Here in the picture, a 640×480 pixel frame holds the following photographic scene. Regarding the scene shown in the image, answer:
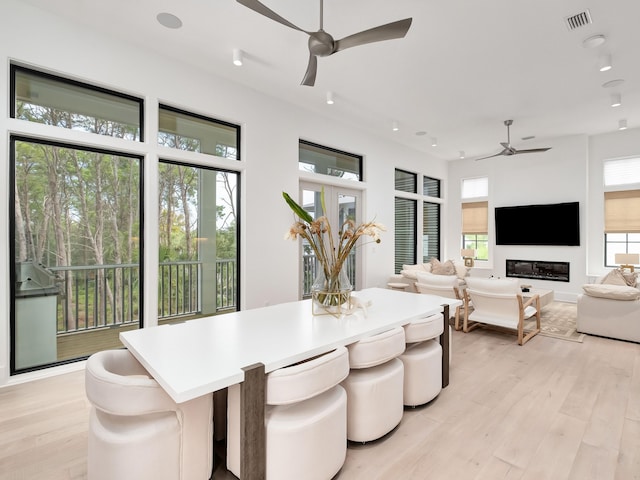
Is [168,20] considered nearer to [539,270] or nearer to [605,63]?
[605,63]

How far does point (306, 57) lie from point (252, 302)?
3.09m

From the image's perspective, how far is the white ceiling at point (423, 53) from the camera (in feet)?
9.23

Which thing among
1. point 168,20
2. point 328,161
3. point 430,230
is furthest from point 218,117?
point 430,230

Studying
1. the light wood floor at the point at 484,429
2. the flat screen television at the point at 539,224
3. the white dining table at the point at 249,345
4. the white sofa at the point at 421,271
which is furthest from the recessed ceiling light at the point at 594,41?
the flat screen television at the point at 539,224

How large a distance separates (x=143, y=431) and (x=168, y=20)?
333 cm

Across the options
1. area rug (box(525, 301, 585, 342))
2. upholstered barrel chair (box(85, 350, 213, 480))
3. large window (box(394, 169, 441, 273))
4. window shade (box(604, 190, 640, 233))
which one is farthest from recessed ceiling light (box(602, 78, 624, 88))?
upholstered barrel chair (box(85, 350, 213, 480))

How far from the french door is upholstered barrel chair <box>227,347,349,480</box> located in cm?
356

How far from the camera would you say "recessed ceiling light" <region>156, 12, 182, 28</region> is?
2911 millimetres

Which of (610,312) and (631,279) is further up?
(631,279)

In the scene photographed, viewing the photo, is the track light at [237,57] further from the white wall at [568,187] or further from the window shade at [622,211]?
the window shade at [622,211]

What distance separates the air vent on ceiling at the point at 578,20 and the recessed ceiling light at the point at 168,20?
11.7ft

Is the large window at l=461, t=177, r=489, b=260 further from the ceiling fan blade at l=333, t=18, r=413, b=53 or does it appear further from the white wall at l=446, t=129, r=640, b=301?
the ceiling fan blade at l=333, t=18, r=413, b=53

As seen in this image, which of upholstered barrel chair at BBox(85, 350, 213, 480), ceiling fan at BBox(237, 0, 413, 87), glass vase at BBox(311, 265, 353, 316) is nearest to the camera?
upholstered barrel chair at BBox(85, 350, 213, 480)

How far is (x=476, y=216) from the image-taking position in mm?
8109
